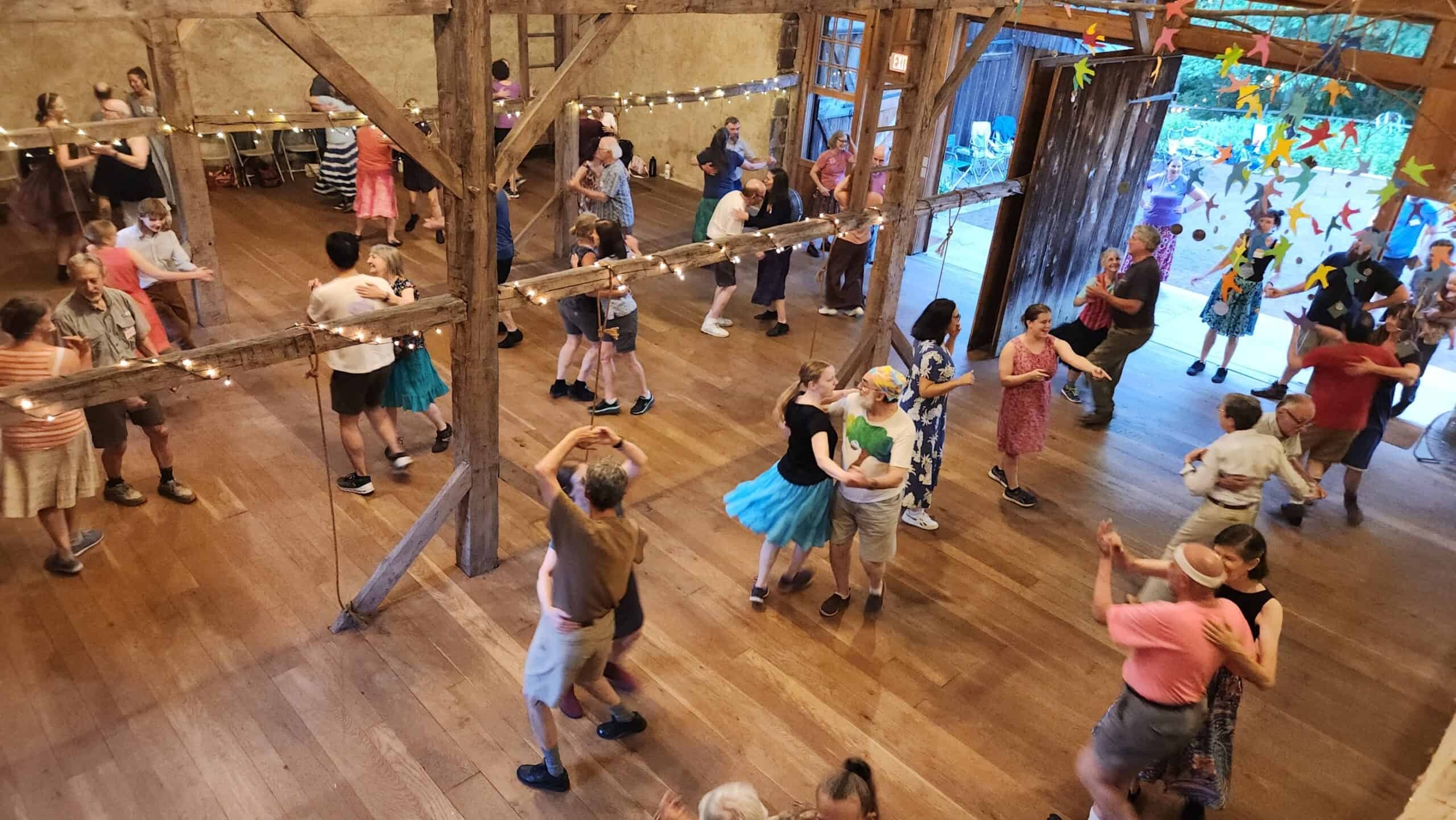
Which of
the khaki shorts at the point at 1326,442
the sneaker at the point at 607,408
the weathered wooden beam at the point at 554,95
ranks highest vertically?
the weathered wooden beam at the point at 554,95

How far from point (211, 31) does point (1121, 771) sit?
10.1 m

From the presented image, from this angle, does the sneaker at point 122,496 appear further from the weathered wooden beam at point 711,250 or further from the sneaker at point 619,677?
the sneaker at point 619,677

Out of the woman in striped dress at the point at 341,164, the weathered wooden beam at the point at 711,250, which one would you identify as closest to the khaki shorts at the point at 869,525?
the weathered wooden beam at the point at 711,250

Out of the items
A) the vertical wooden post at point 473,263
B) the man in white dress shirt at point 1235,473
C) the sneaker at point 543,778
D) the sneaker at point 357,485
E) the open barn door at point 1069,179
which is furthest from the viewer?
the open barn door at point 1069,179

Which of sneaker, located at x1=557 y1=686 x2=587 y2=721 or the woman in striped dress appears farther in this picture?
the woman in striped dress

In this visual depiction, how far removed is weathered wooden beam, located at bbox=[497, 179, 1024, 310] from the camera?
4.30m

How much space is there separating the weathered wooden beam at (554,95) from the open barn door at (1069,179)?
148 inches

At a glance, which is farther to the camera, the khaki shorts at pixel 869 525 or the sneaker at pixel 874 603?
the sneaker at pixel 874 603

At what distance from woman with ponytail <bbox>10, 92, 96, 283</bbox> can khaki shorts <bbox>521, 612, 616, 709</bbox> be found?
558 cm

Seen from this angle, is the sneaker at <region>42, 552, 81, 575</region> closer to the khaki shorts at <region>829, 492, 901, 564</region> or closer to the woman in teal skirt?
the woman in teal skirt

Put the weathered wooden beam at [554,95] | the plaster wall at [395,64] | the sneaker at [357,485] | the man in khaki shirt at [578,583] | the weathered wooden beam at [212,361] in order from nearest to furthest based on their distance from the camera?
the man in khaki shirt at [578,583] → the weathered wooden beam at [212,361] → the weathered wooden beam at [554,95] → the sneaker at [357,485] → the plaster wall at [395,64]

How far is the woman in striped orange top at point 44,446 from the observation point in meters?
3.81

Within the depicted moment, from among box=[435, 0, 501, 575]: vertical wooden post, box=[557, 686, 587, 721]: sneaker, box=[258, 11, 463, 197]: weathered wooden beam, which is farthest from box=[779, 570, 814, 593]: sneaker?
box=[258, 11, 463, 197]: weathered wooden beam

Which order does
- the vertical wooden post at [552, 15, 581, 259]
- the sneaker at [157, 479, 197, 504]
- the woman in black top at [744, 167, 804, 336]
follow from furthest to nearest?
the vertical wooden post at [552, 15, 581, 259] < the woman in black top at [744, 167, 804, 336] < the sneaker at [157, 479, 197, 504]
